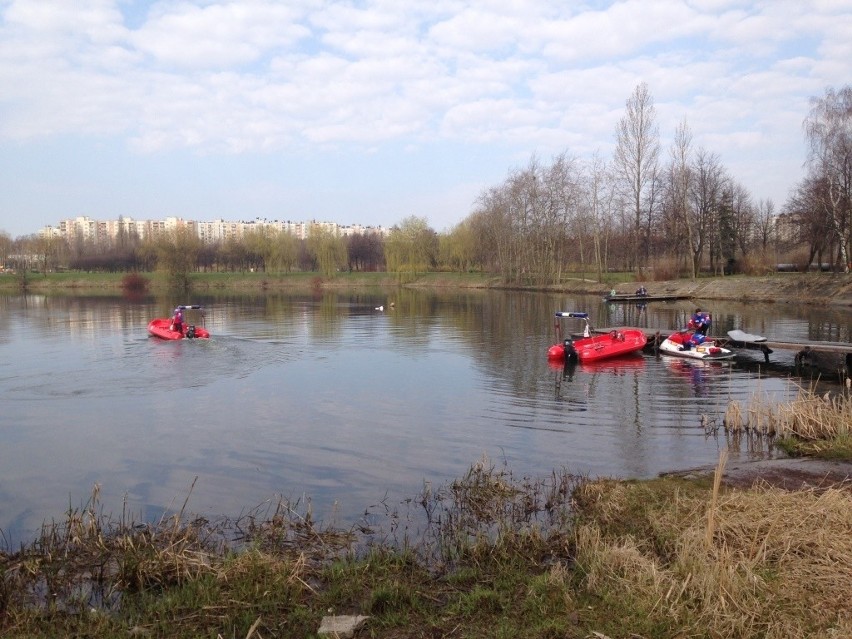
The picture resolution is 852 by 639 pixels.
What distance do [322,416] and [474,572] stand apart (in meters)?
10.3

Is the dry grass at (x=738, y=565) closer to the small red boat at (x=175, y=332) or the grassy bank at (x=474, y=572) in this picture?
the grassy bank at (x=474, y=572)

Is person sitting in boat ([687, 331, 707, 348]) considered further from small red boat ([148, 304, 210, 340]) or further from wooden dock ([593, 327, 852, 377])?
small red boat ([148, 304, 210, 340])

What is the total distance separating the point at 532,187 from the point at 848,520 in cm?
7702

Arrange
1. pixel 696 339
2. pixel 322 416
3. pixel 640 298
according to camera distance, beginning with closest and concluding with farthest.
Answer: pixel 322 416
pixel 696 339
pixel 640 298

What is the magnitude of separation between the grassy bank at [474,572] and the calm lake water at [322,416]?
1.80 metres

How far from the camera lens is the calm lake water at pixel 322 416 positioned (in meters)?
11.9

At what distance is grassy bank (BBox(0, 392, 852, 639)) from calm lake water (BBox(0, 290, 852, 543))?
180 cm

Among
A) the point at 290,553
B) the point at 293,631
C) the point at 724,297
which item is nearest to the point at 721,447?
the point at 290,553

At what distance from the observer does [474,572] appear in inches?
295

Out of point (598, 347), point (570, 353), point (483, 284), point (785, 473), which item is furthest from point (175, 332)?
point (483, 284)

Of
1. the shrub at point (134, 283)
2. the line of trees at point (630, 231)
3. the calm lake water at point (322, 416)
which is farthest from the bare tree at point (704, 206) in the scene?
the shrub at point (134, 283)

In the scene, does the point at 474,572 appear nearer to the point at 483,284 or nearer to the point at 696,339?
the point at 696,339

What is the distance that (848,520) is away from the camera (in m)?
7.59

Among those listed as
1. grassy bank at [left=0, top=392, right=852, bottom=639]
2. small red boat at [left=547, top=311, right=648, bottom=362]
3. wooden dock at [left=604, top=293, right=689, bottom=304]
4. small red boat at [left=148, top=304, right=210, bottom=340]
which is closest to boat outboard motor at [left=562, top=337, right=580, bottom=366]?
small red boat at [left=547, top=311, right=648, bottom=362]
